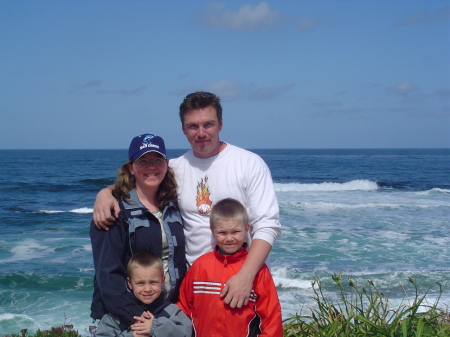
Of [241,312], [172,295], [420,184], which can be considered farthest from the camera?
[420,184]

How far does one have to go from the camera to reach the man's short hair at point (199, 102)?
3113 mm

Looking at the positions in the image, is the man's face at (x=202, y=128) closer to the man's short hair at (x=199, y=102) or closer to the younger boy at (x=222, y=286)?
the man's short hair at (x=199, y=102)

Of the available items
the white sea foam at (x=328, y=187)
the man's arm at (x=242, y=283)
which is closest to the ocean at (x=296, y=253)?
the man's arm at (x=242, y=283)

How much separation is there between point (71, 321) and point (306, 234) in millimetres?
8258

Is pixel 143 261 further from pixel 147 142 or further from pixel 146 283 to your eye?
pixel 147 142

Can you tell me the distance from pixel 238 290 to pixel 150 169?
36.6 inches

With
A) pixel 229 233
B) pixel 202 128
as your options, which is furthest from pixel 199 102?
pixel 229 233

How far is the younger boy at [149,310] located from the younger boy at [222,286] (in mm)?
→ 139

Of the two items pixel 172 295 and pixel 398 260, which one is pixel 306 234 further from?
pixel 172 295

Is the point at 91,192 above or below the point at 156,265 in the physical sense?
below

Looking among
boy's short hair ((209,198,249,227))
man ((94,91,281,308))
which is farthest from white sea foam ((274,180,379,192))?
boy's short hair ((209,198,249,227))

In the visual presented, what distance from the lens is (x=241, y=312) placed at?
9.41 ft

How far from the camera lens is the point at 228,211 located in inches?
115

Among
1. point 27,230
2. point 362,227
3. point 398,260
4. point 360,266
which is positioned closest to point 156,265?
point 360,266
